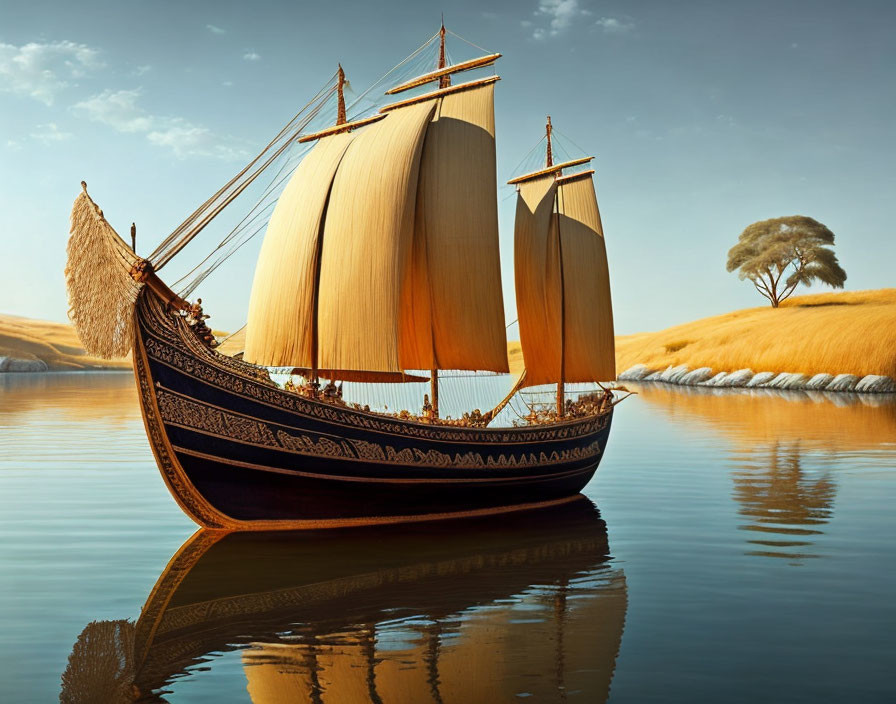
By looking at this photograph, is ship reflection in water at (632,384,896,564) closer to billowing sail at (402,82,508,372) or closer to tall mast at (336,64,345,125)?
billowing sail at (402,82,508,372)

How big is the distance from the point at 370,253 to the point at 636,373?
7407cm

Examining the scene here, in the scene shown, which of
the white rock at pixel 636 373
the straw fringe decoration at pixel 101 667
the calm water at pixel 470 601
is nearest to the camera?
the straw fringe decoration at pixel 101 667

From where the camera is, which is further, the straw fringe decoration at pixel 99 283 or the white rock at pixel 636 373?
the white rock at pixel 636 373

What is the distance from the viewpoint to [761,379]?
66812 mm

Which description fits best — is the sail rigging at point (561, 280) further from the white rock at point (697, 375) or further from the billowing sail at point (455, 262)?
the white rock at point (697, 375)

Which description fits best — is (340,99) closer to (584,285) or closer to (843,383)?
(584,285)

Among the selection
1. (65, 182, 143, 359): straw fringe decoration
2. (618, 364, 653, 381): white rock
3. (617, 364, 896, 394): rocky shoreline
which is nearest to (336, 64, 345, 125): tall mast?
(65, 182, 143, 359): straw fringe decoration

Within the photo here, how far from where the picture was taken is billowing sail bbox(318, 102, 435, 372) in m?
16.4

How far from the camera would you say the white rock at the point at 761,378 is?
6644cm

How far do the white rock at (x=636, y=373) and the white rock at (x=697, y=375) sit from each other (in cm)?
926

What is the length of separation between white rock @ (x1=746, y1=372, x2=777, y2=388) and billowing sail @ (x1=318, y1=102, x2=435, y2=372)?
5686 cm

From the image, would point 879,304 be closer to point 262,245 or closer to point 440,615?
point 262,245

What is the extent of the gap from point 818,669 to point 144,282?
11.7 metres

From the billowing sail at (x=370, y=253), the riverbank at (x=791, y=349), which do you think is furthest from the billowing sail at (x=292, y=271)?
the riverbank at (x=791, y=349)
